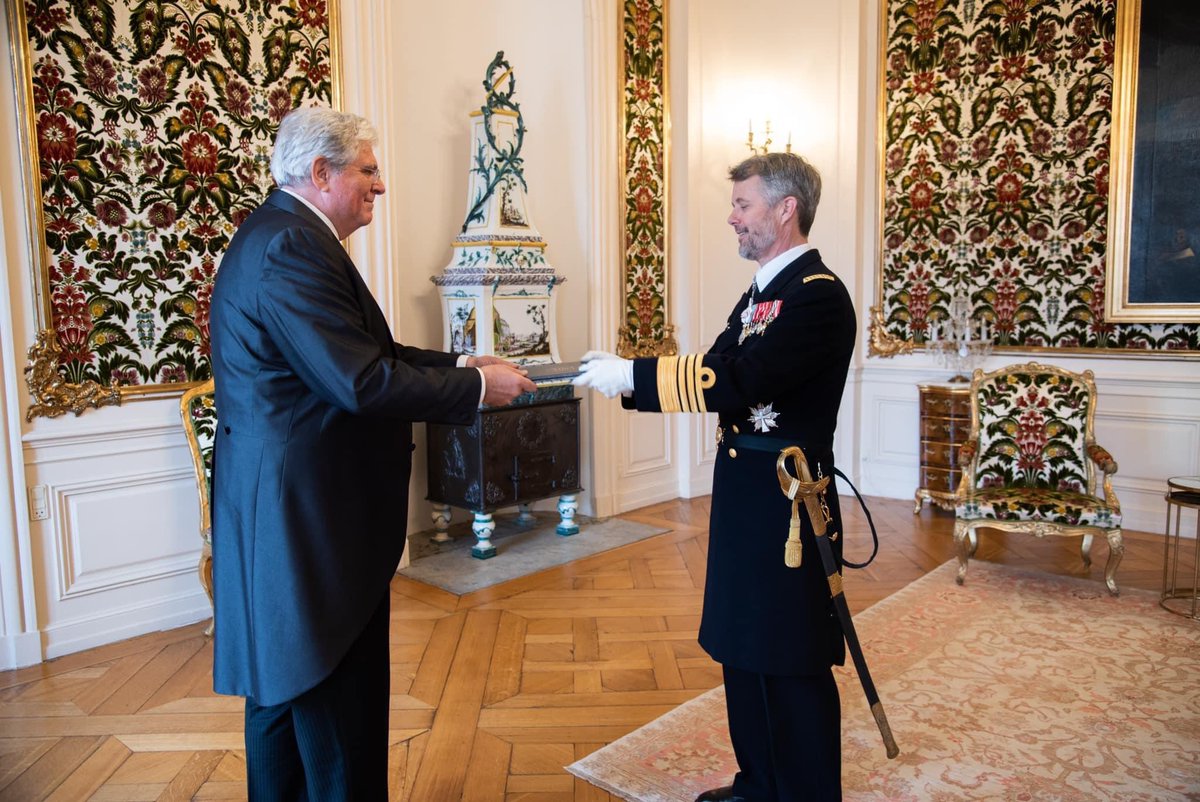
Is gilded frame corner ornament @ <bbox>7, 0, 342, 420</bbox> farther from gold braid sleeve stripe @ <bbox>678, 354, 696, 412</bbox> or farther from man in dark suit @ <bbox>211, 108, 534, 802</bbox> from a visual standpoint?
gold braid sleeve stripe @ <bbox>678, 354, 696, 412</bbox>

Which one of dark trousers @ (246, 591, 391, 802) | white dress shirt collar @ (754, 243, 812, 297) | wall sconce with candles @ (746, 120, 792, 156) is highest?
wall sconce with candles @ (746, 120, 792, 156)

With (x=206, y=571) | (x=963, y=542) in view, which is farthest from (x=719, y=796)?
(x=963, y=542)

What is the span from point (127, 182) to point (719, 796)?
9.64ft

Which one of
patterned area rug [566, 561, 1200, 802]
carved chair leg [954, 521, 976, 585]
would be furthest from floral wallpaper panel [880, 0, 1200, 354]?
patterned area rug [566, 561, 1200, 802]

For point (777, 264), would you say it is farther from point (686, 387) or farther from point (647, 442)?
point (647, 442)

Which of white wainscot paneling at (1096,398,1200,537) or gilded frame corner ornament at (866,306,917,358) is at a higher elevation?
gilded frame corner ornament at (866,306,917,358)

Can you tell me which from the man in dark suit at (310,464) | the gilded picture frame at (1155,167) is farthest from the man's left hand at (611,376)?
the gilded picture frame at (1155,167)

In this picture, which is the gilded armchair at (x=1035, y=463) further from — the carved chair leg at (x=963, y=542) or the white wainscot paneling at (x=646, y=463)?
the white wainscot paneling at (x=646, y=463)

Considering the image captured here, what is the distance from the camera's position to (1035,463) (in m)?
4.36

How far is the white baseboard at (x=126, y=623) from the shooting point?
131 inches

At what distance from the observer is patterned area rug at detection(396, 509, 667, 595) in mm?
4180

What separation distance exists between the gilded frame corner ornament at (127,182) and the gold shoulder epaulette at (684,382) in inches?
94.3

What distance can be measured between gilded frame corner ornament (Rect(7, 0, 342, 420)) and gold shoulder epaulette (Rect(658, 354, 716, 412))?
94.3 inches

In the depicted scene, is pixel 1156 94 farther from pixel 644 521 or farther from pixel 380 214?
pixel 380 214
